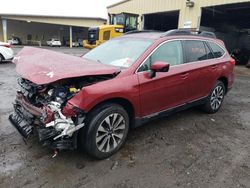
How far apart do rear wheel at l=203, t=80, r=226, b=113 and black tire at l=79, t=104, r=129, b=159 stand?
2.38 metres

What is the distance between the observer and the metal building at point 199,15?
14578mm

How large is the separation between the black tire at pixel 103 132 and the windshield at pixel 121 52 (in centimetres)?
76

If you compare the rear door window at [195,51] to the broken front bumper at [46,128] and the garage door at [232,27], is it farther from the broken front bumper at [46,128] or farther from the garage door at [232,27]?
the garage door at [232,27]

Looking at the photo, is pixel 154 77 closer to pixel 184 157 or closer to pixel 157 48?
pixel 157 48

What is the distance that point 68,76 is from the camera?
2766 mm

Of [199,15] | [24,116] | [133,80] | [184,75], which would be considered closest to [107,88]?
[133,80]

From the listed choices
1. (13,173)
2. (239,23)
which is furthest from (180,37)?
(239,23)

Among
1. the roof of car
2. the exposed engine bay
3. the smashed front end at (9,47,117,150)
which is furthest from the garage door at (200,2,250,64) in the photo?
the exposed engine bay

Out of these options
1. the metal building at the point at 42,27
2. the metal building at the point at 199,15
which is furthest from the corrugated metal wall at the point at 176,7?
the metal building at the point at 42,27

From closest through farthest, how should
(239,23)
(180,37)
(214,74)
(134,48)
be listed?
1. (134,48)
2. (180,37)
3. (214,74)
4. (239,23)

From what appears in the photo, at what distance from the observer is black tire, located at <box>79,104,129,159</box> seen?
9.72ft

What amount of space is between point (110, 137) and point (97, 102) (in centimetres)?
61

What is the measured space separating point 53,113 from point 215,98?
12.2 ft

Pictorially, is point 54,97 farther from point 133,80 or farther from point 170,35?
point 170,35
